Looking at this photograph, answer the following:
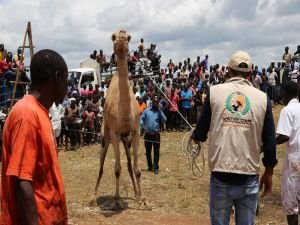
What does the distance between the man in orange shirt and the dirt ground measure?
5.59 m

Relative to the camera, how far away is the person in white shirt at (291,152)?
5.82 metres

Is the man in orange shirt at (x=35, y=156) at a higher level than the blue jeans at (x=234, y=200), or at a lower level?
higher

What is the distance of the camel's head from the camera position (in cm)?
881

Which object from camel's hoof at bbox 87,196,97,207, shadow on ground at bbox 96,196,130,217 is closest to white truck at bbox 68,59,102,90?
shadow on ground at bbox 96,196,130,217

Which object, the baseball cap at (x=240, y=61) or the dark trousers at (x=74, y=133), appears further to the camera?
the dark trousers at (x=74, y=133)

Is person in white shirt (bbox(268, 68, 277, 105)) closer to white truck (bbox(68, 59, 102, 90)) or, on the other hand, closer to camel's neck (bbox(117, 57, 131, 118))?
white truck (bbox(68, 59, 102, 90))

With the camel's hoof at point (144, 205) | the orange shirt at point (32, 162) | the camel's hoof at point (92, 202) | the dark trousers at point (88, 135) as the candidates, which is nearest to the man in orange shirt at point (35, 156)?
the orange shirt at point (32, 162)

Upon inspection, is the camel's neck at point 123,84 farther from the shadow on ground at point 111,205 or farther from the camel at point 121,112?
the shadow on ground at point 111,205

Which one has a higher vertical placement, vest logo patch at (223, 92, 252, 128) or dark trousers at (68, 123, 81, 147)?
vest logo patch at (223, 92, 252, 128)

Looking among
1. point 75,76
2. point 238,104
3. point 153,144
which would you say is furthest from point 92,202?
A: point 75,76

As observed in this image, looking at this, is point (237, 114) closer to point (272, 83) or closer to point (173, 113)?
point (173, 113)

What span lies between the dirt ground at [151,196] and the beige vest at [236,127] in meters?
4.09

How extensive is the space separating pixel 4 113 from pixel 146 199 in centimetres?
699

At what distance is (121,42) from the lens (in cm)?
881
